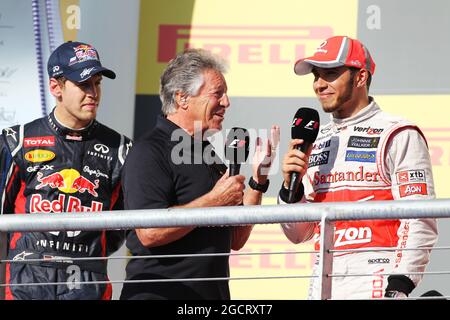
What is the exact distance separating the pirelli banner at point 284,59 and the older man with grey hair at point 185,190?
1.61 meters

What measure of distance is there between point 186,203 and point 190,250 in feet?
0.49

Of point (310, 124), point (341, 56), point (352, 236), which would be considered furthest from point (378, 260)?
point (341, 56)

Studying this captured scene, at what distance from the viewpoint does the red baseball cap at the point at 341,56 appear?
3971 millimetres

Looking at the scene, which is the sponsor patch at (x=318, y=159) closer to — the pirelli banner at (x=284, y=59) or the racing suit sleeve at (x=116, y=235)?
the racing suit sleeve at (x=116, y=235)

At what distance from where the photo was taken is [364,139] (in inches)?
153

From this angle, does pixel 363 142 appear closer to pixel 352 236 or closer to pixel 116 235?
pixel 352 236

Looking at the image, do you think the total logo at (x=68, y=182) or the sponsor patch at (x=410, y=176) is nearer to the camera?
the sponsor patch at (x=410, y=176)

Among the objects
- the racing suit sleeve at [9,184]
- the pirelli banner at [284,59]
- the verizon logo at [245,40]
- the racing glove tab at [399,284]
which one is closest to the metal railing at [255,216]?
the racing glove tab at [399,284]

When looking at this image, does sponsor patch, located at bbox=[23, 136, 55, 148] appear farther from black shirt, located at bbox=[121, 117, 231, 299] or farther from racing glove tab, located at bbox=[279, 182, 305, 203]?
racing glove tab, located at bbox=[279, 182, 305, 203]

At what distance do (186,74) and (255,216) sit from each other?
108cm

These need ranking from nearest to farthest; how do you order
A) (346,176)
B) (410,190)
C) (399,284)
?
1. (399,284)
2. (410,190)
3. (346,176)

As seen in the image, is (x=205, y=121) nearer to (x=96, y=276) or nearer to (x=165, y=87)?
(x=165, y=87)

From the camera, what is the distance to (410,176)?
3760 millimetres

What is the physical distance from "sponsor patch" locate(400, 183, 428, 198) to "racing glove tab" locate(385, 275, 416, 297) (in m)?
0.27
